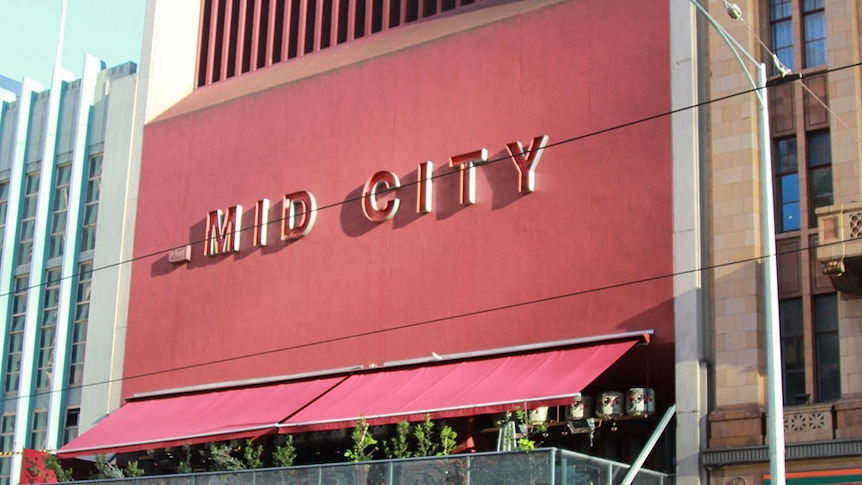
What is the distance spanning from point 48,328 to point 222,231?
7.60 m

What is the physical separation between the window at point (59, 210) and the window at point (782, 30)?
21418 mm

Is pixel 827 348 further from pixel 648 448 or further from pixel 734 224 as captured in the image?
pixel 648 448

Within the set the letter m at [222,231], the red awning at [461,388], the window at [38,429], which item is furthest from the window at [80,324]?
the red awning at [461,388]

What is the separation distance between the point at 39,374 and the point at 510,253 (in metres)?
16.3

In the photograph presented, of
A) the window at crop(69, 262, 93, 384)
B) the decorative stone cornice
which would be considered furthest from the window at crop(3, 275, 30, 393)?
the decorative stone cornice

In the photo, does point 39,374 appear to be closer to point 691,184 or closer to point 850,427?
point 691,184

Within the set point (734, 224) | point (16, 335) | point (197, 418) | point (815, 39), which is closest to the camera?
point (734, 224)

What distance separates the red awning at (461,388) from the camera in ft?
80.0

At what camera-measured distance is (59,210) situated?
3878 centimetres

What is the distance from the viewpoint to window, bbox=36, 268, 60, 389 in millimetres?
37250

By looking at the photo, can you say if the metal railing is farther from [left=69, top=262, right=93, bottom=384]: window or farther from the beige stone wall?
[left=69, top=262, right=93, bottom=384]: window

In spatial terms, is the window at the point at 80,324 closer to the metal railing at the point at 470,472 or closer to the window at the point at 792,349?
the metal railing at the point at 470,472

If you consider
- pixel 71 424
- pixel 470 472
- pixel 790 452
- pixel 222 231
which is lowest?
pixel 470 472

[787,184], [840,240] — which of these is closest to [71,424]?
[787,184]
